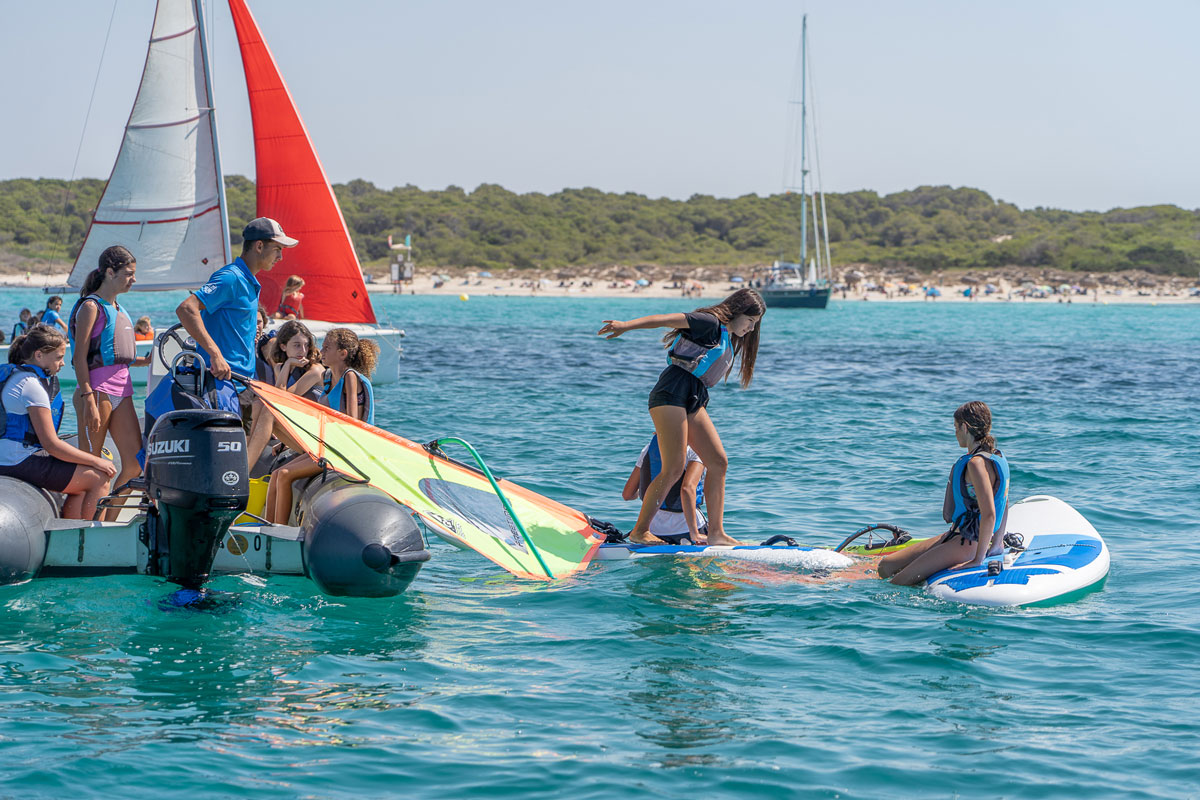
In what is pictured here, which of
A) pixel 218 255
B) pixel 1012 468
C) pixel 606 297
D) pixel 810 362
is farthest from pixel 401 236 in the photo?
pixel 1012 468

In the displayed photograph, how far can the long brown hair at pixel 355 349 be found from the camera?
307 inches

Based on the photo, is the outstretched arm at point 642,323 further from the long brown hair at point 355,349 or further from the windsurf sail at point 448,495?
the long brown hair at point 355,349

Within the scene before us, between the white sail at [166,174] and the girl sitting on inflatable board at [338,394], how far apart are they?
10095mm

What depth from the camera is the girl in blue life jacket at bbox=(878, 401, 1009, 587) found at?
7000mm

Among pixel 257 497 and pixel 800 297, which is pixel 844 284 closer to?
pixel 800 297

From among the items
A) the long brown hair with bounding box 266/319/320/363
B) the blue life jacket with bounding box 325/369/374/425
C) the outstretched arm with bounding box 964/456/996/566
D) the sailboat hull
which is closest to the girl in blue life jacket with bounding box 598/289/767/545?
the outstretched arm with bounding box 964/456/996/566

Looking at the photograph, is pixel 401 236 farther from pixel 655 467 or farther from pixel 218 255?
pixel 655 467

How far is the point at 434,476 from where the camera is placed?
799 cm

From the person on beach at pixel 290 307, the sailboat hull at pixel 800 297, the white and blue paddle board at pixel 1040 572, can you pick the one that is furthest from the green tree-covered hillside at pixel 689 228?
the white and blue paddle board at pixel 1040 572

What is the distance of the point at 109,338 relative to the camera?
7.35 m

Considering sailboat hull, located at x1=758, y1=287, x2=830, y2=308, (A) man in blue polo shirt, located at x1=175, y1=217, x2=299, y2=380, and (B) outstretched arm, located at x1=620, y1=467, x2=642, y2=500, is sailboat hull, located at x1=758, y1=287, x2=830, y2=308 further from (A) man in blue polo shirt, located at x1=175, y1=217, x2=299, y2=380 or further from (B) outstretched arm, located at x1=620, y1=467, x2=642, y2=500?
(A) man in blue polo shirt, located at x1=175, y1=217, x2=299, y2=380

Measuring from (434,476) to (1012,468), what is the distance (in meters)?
8.09

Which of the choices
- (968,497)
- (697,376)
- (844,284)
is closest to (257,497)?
(697,376)

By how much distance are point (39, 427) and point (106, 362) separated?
0.78 meters
